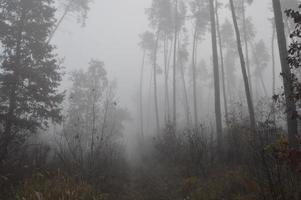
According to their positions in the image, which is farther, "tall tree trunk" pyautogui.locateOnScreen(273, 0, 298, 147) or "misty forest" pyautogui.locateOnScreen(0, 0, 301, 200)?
"tall tree trunk" pyautogui.locateOnScreen(273, 0, 298, 147)

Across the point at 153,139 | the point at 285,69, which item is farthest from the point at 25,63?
the point at 285,69

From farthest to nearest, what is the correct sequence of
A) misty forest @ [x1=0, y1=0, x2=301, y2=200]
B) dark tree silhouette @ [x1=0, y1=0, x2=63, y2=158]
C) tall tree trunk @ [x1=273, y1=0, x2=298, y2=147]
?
dark tree silhouette @ [x1=0, y1=0, x2=63, y2=158] < tall tree trunk @ [x1=273, y1=0, x2=298, y2=147] < misty forest @ [x1=0, y1=0, x2=301, y2=200]

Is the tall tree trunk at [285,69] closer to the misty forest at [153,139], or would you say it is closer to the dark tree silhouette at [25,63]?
the misty forest at [153,139]

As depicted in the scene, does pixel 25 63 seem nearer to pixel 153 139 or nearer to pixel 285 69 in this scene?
pixel 153 139

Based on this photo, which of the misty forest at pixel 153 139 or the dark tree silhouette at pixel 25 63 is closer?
the misty forest at pixel 153 139

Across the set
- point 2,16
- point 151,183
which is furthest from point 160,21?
point 151,183

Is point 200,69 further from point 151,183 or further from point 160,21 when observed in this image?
point 151,183

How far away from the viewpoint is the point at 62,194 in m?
6.04

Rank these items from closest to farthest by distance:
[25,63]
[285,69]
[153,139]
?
[285,69] → [25,63] → [153,139]

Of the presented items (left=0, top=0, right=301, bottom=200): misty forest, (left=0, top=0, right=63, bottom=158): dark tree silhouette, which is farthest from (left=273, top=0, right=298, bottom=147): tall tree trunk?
(left=0, top=0, right=63, bottom=158): dark tree silhouette

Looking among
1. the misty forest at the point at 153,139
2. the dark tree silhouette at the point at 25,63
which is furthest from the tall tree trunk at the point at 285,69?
the dark tree silhouette at the point at 25,63

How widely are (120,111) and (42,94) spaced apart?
2741cm

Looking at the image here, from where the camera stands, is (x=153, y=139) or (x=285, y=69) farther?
(x=153, y=139)

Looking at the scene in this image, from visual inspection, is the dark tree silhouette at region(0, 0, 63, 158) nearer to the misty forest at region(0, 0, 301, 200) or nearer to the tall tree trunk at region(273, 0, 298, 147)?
the misty forest at region(0, 0, 301, 200)
